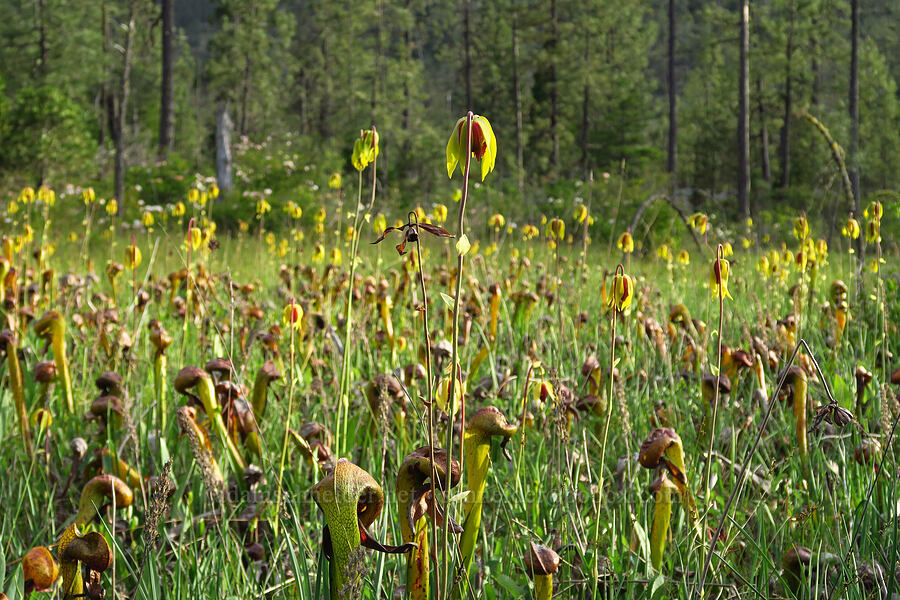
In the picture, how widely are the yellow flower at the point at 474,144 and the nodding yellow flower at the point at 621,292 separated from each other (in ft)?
1.09

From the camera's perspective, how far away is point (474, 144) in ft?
2.17

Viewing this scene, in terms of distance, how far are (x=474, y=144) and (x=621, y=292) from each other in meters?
0.39

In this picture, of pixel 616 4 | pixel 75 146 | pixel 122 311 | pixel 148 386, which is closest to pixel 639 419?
pixel 148 386

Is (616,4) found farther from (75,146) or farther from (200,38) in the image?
(200,38)

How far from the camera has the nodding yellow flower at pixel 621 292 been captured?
36.4 inches

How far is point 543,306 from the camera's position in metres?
3.71

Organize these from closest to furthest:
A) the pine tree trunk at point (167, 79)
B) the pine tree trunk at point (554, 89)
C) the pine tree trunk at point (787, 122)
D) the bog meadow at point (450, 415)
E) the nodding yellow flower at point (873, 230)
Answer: the bog meadow at point (450, 415) < the nodding yellow flower at point (873, 230) < the pine tree trunk at point (167, 79) < the pine tree trunk at point (787, 122) < the pine tree trunk at point (554, 89)

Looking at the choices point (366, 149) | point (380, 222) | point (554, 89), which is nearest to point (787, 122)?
point (554, 89)

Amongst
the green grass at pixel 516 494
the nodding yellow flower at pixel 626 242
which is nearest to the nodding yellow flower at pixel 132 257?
the green grass at pixel 516 494

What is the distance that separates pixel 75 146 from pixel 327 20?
17662 millimetres

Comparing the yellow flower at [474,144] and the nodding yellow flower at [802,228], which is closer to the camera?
the yellow flower at [474,144]

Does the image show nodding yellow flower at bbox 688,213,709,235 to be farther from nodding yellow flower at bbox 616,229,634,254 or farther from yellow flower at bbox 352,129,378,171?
yellow flower at bbox 352,129,378,171

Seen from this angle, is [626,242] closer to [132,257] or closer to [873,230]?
[873,230]

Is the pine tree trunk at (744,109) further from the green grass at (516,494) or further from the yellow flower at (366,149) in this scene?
the yellow flower at (366,149)
